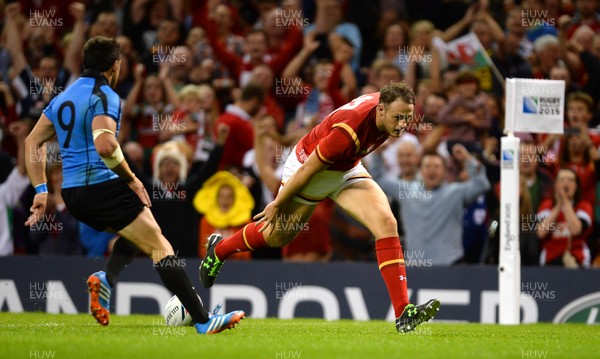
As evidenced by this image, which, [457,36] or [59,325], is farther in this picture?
[457,36]

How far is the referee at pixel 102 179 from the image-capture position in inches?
315

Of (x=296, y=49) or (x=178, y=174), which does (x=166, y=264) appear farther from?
(x=296, y=49)

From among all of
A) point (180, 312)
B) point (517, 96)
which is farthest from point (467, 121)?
point (180, 312)

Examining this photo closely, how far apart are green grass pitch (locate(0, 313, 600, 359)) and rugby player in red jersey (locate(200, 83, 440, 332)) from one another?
0.58 m

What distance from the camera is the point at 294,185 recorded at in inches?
329

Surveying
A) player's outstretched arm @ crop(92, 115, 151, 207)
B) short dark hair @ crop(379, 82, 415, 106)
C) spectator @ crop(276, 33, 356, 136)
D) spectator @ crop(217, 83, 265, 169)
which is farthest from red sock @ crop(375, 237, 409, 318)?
spectator @ crop(276, 33, 356, 136)

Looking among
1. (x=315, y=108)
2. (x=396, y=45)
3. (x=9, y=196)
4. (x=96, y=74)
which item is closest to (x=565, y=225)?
(x=315, y=108)

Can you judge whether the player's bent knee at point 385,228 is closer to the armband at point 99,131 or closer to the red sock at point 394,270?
the red sock at point 394,270

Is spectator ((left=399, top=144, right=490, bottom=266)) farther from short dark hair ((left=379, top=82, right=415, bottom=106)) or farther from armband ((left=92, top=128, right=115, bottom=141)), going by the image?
armband ((left=92, top=128, right=115, bottom=141))

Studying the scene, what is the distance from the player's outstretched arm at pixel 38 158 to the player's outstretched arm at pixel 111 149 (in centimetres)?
68

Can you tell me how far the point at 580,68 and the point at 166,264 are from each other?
9.17m

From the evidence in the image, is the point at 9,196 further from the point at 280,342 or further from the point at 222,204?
the point at 280,342

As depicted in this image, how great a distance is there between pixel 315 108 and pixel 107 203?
711 centimetres

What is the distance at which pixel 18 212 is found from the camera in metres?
13.4
